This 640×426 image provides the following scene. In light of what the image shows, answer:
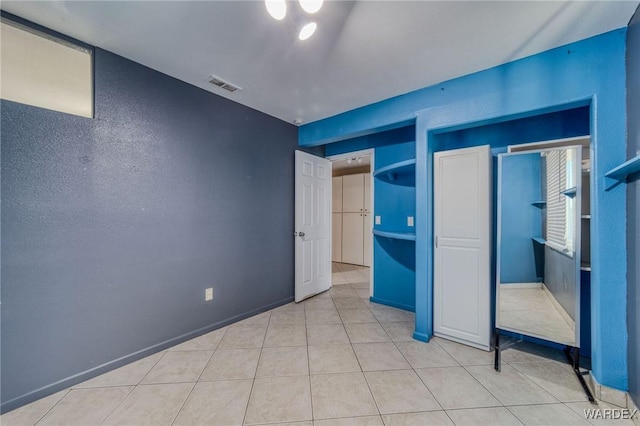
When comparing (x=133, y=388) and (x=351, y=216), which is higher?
(x=351, y=216)

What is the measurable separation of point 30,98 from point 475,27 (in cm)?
290

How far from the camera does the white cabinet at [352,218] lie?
18.1 feet

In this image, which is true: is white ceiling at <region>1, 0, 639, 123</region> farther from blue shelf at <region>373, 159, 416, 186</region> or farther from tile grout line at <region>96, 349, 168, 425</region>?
tile grout line at <region>96, 349, 168, 425</region>

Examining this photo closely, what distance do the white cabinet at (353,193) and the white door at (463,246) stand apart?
3.22 metres

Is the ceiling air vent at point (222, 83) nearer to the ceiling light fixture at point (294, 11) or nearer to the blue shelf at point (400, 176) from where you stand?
the ceiling light fixture at point (294, 11)

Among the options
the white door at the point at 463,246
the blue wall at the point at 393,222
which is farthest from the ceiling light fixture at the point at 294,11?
the blue wall at the point at 393,222

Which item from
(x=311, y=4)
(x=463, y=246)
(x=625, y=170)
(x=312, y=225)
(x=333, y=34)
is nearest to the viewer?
(x=311, y=4)

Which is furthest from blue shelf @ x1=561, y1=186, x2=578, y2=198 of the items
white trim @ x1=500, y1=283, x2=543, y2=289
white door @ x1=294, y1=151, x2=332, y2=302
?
white door @ x1=294, y1=151, x2=332, y2=302

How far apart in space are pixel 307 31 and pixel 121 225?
6.45 ft

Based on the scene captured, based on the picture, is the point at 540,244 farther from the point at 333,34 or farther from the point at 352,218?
the point at 352,218

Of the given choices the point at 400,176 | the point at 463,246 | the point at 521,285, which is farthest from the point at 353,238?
the point at 521,285

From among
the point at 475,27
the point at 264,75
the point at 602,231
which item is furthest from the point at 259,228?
the point at 602,231

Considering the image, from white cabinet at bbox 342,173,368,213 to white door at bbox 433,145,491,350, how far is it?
322 cm

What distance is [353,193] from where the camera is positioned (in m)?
5.71
